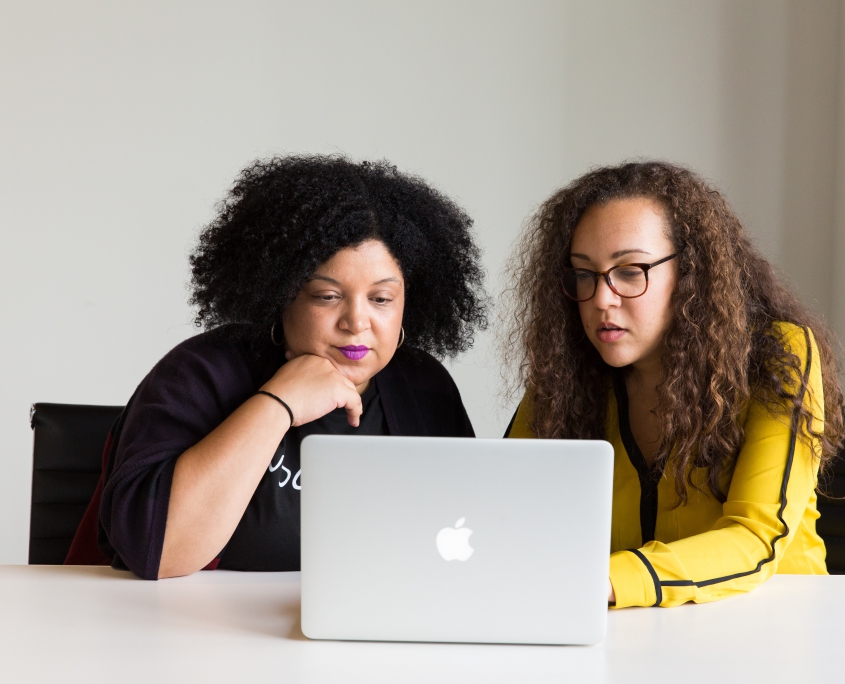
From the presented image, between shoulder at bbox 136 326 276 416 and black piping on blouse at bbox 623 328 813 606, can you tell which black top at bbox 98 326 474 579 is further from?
black piping on blouse at bbox 623 328 813 606

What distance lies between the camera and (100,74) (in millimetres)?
2754

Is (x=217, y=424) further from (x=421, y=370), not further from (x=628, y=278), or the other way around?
(x=628, y=278)

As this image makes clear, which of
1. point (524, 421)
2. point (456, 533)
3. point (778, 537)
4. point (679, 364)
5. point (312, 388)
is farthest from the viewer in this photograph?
point (524, 421)

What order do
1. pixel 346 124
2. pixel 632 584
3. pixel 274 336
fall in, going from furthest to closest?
pixel 346 124 < pixel 274 336 < pixel 632 584

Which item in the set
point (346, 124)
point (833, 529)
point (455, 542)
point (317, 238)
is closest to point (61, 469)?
point (317, 238)

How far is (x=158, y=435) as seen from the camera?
135 cm

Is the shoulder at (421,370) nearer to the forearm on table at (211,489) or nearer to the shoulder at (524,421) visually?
the shoulder at (524,421)

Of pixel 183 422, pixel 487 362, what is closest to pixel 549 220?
pixel 183 422

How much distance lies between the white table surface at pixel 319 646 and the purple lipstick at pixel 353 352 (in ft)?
1.50

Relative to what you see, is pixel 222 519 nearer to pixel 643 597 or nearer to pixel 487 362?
pixel 643 597

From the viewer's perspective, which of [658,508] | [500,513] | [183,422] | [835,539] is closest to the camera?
[500,513]

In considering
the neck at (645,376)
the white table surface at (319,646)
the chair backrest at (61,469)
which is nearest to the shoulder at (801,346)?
the neck at (645,376)

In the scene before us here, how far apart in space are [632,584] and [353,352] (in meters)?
0.64

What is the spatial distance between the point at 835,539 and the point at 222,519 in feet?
4.54
